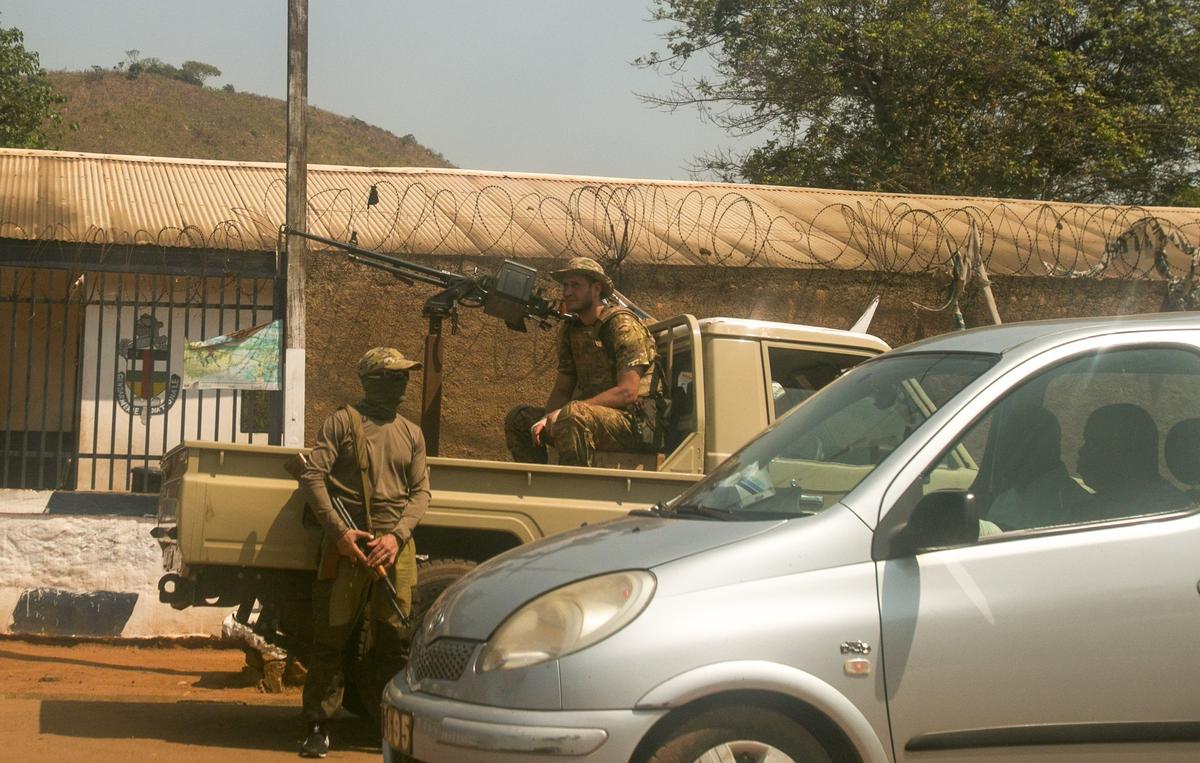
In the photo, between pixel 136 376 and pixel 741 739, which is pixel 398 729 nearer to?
pixel 741 739

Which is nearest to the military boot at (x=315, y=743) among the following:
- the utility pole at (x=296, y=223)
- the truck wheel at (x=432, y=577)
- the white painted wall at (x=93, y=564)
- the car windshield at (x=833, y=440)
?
the truck wheel at (x=432, y=577)

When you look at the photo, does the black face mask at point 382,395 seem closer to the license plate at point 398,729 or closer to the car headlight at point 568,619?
the license plate at point 398,729

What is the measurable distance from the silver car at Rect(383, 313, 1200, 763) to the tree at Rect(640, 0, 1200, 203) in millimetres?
17054

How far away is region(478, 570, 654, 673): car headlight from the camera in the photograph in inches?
124

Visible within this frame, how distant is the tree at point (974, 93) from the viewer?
19.8 metres

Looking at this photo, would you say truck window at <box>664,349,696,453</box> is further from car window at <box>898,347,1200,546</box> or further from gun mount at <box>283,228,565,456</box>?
car window at <box>898,347,1200,546</box>

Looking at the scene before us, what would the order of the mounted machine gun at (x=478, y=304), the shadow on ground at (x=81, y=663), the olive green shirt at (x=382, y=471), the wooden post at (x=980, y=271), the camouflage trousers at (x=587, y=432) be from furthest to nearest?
the wooden post at (x=980, y=271) → the shadow on ground at (x=81, y=663) → the mounted machine gun at (x=478, y=304) → the camouflage trousers at (x=587, y=432) → the olive green shirt at (x=382, y=471)

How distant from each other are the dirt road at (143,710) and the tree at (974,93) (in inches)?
590

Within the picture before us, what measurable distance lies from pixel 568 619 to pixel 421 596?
2510 millimetres

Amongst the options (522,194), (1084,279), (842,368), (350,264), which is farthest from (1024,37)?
(842,368)

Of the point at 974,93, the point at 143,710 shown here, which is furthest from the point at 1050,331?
the point at 974,93

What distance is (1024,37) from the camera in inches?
799

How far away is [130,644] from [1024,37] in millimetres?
17038

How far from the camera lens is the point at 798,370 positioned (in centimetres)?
623
